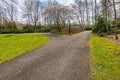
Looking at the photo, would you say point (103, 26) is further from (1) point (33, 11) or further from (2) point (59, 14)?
(1) point (33, 11)

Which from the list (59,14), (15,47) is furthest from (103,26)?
(15,47)

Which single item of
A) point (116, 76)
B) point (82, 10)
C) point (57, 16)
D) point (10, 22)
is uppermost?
point (82, 10)

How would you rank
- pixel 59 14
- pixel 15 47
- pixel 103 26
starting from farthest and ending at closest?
pixel 59 14 < pixel 103 26 < pixel 15 47

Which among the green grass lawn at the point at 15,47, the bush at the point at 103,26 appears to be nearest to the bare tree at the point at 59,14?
the bush at the point at 103,26

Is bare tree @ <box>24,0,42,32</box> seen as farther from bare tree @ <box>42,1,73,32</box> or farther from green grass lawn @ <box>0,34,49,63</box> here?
green grass lawn @ <box>0,34,49,63</box>

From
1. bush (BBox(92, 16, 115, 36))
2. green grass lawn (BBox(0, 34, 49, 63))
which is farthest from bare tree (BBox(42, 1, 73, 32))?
green grass lawn (BBox(0, 34, 49, 63))

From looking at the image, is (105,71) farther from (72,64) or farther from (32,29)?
(32,29)

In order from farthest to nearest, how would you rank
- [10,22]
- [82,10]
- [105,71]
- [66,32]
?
[82,10], [66,32], [10,22], [105,71]

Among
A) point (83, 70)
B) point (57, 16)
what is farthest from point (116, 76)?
point (57, 16)

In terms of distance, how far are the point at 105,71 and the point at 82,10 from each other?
49524mm

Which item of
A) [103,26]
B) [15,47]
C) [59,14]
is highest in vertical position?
[59,14]

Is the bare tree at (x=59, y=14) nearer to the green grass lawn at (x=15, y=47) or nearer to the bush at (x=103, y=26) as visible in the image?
the bush at (x=103, y=26)

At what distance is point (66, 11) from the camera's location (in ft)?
119

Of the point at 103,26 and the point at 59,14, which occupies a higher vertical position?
the point at 59,14
